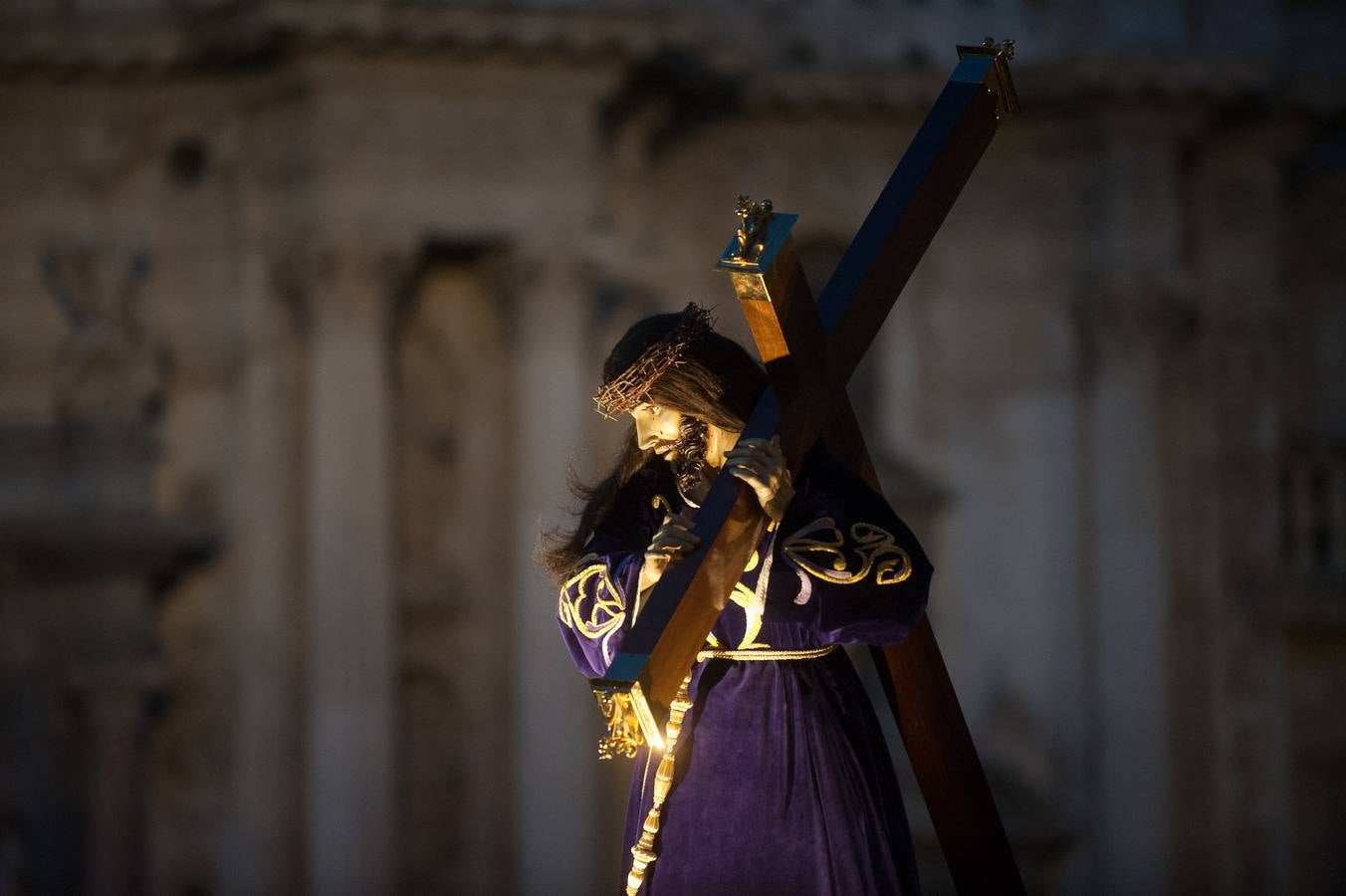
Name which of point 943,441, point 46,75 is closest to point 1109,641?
point 943,441

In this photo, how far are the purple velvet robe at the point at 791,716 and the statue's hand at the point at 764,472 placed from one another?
0.43 ft

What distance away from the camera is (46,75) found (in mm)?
13578

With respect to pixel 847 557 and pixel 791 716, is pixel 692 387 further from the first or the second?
pixel 791 716

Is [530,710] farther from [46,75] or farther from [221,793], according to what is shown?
[46,75]

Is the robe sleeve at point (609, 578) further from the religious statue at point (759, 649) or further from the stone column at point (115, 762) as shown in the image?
the stone column at point (115, 762)

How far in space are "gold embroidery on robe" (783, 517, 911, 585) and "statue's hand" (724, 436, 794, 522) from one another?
10cm

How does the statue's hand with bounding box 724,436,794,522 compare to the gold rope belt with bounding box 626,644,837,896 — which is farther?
the gold rope belt with bounding box 626,644,837,896

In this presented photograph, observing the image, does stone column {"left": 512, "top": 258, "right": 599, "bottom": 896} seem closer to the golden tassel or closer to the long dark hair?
the long dark hair

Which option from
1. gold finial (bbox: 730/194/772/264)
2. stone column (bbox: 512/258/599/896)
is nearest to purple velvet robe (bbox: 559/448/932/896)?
gold finial (bbox: 730/194/772/264)

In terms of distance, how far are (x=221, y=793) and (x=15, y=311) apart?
2.92 metres

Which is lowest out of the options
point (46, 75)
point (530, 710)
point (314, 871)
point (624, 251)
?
point (314, 871)

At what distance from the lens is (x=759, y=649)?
4848 mm

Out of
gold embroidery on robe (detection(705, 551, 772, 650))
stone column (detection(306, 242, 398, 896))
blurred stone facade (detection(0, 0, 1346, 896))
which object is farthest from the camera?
blurred stone facade (detection(0, 0, 1346, 896))

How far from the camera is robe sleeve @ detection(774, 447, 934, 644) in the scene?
15.1 ft
